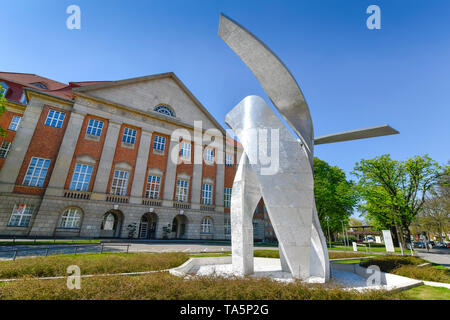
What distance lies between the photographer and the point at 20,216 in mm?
20812

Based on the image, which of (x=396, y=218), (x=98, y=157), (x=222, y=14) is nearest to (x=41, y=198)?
(x=98, y=157)

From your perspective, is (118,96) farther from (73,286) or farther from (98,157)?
(73,286)

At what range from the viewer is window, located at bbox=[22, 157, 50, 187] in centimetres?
2206

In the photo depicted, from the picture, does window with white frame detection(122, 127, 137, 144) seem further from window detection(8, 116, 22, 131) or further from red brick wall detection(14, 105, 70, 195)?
window detection(8, 116, 22, 131)

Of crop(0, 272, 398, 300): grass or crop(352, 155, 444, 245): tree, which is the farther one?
crop(352, 155, 444, 245): tree

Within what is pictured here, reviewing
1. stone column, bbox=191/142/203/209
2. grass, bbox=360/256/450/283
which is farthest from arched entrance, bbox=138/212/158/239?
grass, bbox=360/256/450/283

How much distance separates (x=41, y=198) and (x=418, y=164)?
41883 millimetres

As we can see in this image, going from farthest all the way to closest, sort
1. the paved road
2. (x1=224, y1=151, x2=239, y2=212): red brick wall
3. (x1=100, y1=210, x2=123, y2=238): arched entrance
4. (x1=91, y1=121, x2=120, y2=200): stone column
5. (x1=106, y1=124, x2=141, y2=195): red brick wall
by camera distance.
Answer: (x1=224, y1=151, x2=239, y2=212): red brick wall, (x1=106, y1=124, x2=141, y2=195): red brick wall, (x1=100, y1=210, x2=123, y2=238): arched entrance, (x1=91, y1=121, x2=120, y2=200): stone column, the paved road

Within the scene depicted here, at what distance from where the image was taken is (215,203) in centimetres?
3253

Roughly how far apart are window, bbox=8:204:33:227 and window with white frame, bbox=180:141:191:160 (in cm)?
1772

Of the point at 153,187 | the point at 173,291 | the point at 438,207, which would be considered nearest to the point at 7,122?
the point at 153,187

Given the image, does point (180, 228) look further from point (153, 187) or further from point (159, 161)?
point (159, 161)

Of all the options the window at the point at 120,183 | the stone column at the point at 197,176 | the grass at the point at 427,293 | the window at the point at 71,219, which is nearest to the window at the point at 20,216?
the window at the point at 71,219

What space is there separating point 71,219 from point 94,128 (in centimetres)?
1093
